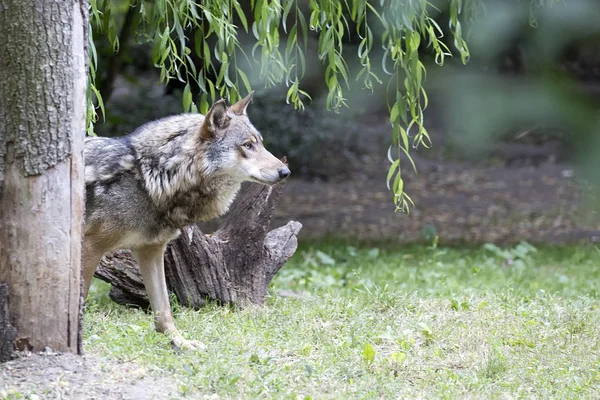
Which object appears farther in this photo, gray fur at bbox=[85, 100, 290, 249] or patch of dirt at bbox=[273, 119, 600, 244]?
patch of dirt at bbox=[273, 119, 600, 244]

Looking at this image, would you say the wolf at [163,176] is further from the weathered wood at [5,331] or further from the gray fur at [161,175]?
the weathered wood at [5,331]

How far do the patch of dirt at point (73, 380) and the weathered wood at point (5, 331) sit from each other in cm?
5

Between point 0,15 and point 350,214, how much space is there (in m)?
8.43

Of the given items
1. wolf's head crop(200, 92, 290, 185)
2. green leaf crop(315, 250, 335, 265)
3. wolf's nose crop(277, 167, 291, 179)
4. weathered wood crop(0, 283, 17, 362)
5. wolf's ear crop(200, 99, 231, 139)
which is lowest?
green leaf crop(315, 250, 335, 265)

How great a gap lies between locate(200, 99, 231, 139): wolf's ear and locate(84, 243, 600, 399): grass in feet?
4.19

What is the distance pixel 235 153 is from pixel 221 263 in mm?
1254

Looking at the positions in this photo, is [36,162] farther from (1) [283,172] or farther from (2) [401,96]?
(2) [401,96]

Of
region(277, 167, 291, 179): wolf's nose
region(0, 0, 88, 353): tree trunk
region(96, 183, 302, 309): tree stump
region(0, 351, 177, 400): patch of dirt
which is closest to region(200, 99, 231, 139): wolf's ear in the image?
region(277, 167, 291, 179): wolf's nose

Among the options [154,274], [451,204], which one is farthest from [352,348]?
[451,204]

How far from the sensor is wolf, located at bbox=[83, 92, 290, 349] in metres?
4.66

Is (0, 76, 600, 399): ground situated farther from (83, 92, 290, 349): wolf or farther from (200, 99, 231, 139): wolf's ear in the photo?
(200, 99, 231, 139): wolf's ear

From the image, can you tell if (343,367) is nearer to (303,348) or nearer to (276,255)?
(303,348)

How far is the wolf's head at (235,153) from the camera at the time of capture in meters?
4.74

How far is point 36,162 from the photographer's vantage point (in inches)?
136
